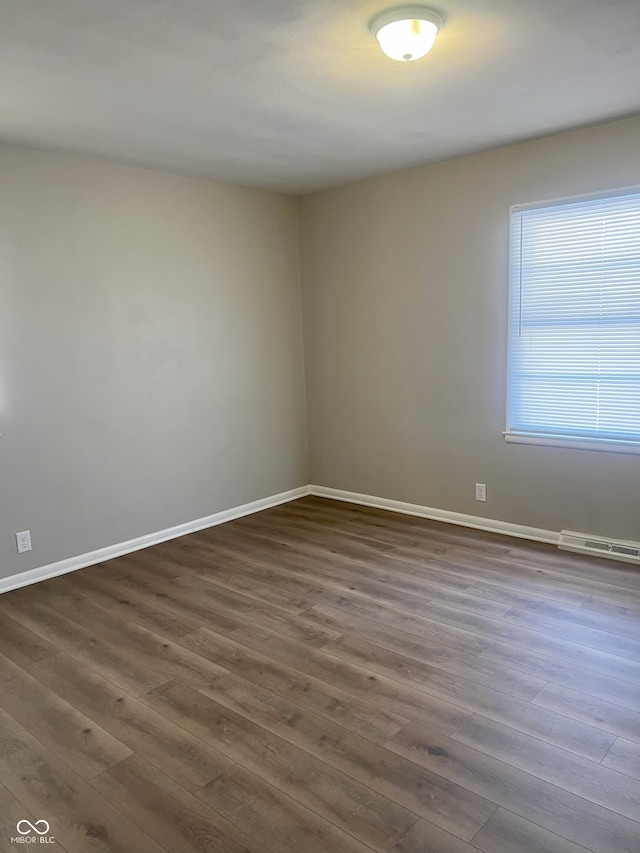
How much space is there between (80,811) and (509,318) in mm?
3421

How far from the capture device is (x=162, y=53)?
2.36 metres

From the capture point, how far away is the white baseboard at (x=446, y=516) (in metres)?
4.08

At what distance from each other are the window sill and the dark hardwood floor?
2.16ft

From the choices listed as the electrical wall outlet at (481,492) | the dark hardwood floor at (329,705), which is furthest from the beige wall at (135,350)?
the electrical wall outlet at (481,492)

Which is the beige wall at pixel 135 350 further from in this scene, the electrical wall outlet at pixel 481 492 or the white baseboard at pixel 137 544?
the electrical wall outlet at pixel 481 492

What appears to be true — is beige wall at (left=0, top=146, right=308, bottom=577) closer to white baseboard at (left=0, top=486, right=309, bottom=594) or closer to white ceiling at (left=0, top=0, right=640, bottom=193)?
white baseboard at (left=0, top=486, right=309, bottom=594)

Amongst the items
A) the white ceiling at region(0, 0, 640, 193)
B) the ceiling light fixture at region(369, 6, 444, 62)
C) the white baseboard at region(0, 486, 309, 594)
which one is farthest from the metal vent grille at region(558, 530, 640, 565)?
the ceiling light fixture at region(369, 6, 444, 62)

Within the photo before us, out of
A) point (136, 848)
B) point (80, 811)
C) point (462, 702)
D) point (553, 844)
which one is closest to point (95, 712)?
point (80, 811)

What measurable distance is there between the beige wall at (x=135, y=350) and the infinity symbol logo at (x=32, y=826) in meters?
1.98

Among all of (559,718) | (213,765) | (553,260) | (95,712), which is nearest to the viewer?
(213,765)

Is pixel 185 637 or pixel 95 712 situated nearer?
pixel 95 712

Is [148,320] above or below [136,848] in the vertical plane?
above

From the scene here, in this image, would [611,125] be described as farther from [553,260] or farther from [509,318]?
[509,318]

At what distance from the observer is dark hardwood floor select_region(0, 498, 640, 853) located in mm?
1839
